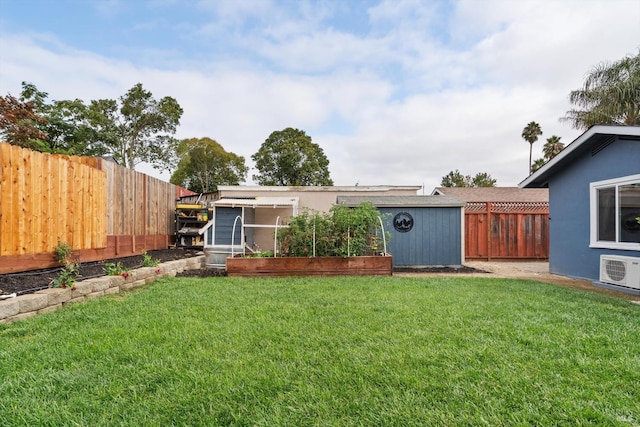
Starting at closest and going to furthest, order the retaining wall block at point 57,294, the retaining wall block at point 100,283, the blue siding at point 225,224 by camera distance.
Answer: the retaining wall block at point 57,294
the retaining wall block at point 100,283
the blue siding at point 225,224

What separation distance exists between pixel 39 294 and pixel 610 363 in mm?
5734

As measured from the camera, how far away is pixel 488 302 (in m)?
4.19

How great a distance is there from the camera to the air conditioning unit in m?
5.18

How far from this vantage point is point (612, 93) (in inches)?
596

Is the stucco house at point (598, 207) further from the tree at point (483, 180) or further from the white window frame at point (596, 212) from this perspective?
the tree at point (483, 180)

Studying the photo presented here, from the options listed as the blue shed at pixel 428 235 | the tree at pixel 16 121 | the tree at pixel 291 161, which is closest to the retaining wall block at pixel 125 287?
the blue shed at pixel 428 235

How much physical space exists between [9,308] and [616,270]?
355 inches

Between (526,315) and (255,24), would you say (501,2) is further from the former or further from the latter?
(526,315)

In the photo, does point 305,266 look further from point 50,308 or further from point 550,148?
point 550,148

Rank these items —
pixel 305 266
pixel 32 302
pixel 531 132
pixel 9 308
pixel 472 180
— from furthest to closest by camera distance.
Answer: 1. pixel 472 180
2. pixel 531 132
3. pixel 305 266
4. pixel 32 302
5. pixel 9 308

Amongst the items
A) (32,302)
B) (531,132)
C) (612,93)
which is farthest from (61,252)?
(531,132)

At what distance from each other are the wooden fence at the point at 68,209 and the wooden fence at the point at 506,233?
997cm

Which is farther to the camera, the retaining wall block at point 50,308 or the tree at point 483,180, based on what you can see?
the tree at point 483,180

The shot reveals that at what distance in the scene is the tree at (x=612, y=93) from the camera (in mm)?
14672
